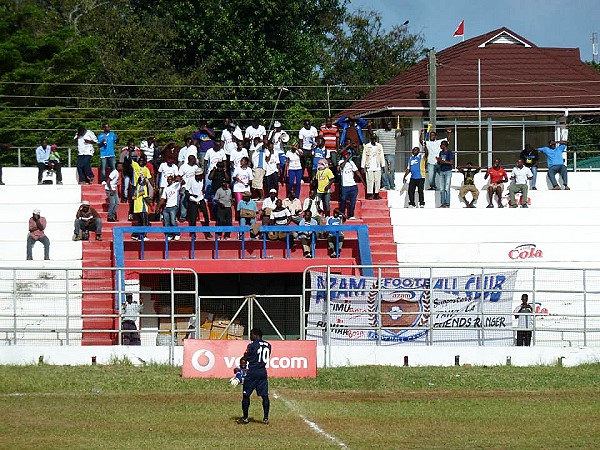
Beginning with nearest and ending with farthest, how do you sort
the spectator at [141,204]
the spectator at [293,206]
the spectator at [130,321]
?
1. the spectator at [130,321]
2. the spectator at [141,204]
3. the spectator at [293,206]

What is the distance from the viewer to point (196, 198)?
29781 millimetres

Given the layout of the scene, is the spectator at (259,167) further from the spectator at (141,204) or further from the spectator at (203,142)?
the spectator at (141,204)

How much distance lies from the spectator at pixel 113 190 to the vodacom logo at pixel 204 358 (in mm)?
→ 10489

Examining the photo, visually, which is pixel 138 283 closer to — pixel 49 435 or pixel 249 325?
pixel 249 325

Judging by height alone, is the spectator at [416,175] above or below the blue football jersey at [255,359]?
above

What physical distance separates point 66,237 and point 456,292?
12.2 metres

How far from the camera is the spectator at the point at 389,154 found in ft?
110

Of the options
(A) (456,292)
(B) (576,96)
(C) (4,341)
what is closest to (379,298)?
(A) (456,292)

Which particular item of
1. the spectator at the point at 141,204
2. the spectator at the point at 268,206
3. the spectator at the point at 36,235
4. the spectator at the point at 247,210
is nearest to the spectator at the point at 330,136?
the spectator at the point at 268,206

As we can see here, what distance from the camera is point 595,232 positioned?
31734 millimetres

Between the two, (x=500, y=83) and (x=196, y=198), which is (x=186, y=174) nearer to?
(x=196, y=198)

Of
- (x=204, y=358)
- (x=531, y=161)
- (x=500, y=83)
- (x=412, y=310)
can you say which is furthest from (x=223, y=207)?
(x=500, y=83)

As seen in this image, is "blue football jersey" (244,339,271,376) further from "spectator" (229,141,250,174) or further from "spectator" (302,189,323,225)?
"spectator" (229,141,250,174)

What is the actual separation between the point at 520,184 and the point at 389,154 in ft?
17.6
